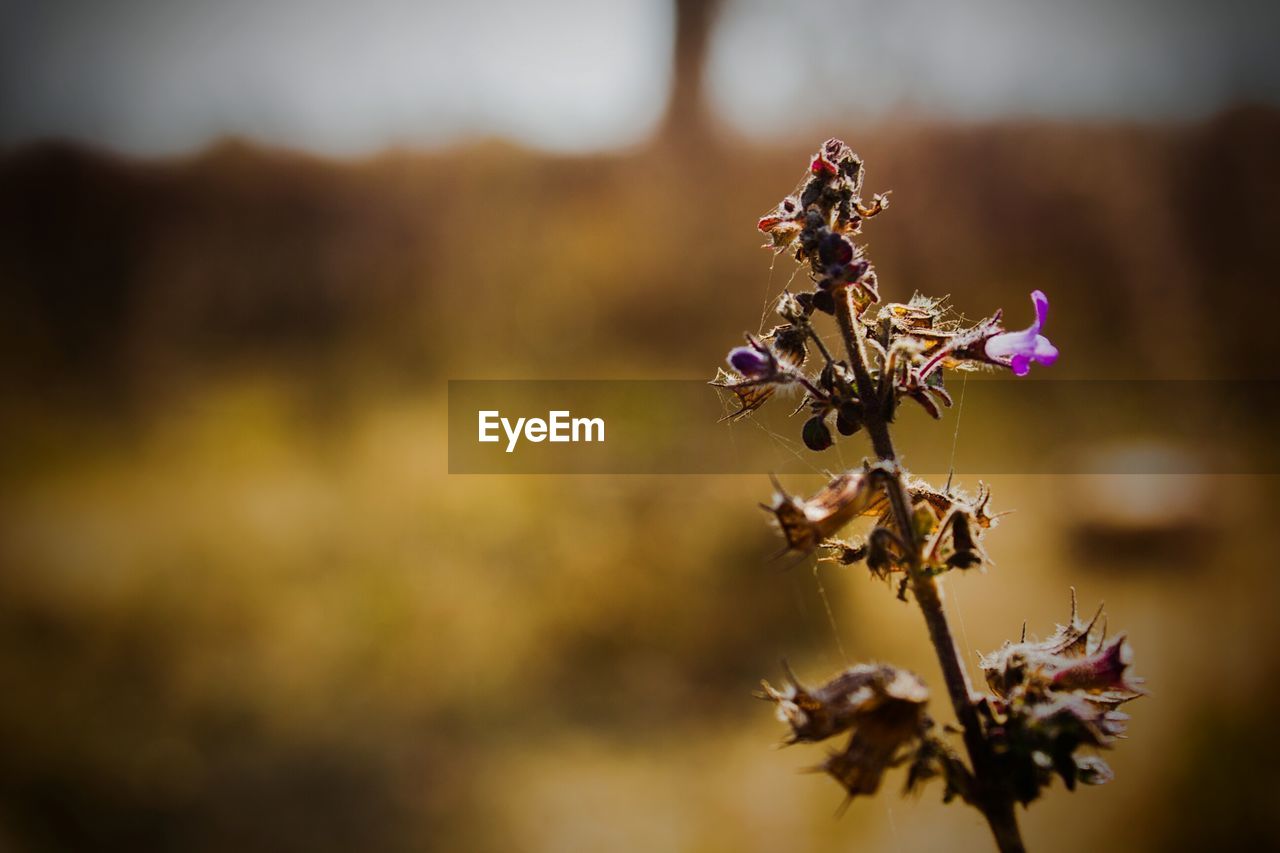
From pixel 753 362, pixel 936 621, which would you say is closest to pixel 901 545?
pixel 936 621

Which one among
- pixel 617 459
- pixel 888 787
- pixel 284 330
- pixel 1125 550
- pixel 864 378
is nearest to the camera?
pixel 864 378

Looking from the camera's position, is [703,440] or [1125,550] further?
[703,440]

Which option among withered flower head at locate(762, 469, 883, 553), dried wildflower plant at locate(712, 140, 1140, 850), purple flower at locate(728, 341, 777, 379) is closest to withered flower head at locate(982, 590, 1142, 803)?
dried wildflower plant at locate(712, 140, 1140, 850)

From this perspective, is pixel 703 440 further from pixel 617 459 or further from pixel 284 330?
pixel 284 330

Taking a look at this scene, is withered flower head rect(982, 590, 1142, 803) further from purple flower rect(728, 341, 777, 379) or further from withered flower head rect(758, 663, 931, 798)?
purple flower rect(728, 341, 777, 379)

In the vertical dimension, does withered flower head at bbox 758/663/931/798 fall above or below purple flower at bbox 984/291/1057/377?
below

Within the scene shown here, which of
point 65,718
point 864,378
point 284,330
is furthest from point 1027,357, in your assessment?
point 65,718

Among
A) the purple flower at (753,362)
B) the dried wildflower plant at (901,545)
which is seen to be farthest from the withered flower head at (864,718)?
the purple flower at (753,362)

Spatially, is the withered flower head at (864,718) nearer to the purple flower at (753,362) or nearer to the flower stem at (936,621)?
the flower stem at (936,621)
